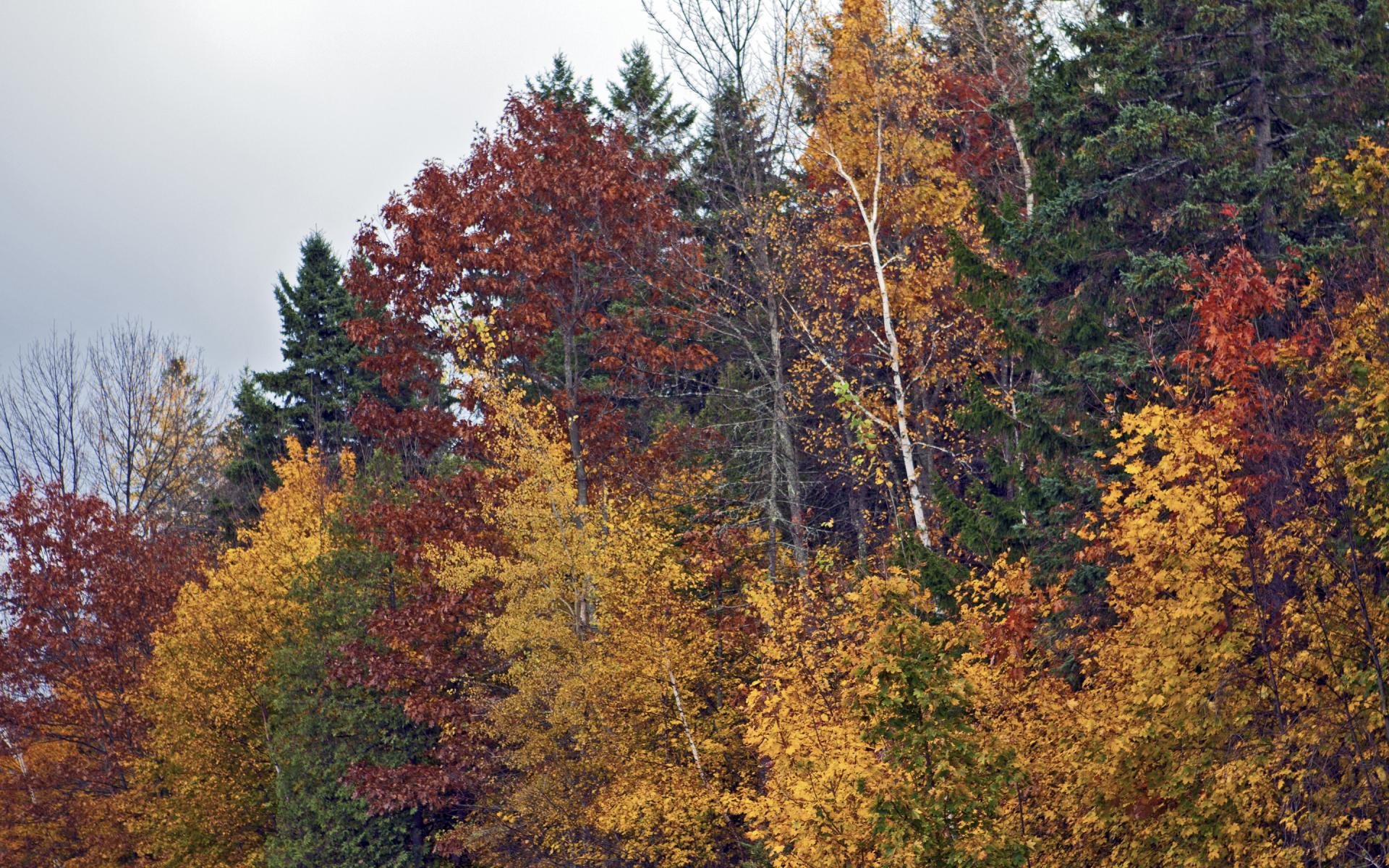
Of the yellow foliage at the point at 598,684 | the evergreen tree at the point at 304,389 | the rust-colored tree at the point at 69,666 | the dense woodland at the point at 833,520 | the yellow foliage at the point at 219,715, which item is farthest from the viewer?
the evergreen tree at the point at 304,389

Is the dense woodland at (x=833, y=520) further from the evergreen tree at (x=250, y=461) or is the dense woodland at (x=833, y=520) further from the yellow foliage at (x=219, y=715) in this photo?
the evergreen tree at (x=250, y=461)

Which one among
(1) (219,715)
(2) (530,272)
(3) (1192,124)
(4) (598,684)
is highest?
(2) (530,272)

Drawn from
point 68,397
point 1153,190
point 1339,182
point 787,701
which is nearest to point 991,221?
point 1153,190

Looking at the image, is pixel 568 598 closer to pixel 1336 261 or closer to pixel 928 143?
pixel 928 143

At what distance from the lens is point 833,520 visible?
1928cm

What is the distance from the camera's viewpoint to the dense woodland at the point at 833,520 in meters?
10.9

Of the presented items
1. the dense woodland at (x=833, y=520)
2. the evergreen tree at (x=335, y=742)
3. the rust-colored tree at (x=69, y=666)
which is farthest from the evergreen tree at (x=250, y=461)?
the evergreen tree at (x=335, y=742)

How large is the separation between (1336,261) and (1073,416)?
3427mm

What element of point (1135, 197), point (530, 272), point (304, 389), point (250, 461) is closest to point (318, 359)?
point (304, 389)

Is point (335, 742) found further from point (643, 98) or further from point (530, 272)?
point (643, 98)

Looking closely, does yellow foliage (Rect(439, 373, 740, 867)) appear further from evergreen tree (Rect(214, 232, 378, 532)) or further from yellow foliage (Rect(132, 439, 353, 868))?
evergreen tree (Rect(214, 232, 378, 532))

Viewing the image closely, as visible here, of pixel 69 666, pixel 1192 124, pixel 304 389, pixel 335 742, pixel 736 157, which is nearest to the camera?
pixel 1192 124

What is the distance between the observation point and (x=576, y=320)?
2589cm

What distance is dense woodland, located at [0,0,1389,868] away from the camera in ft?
35.7
